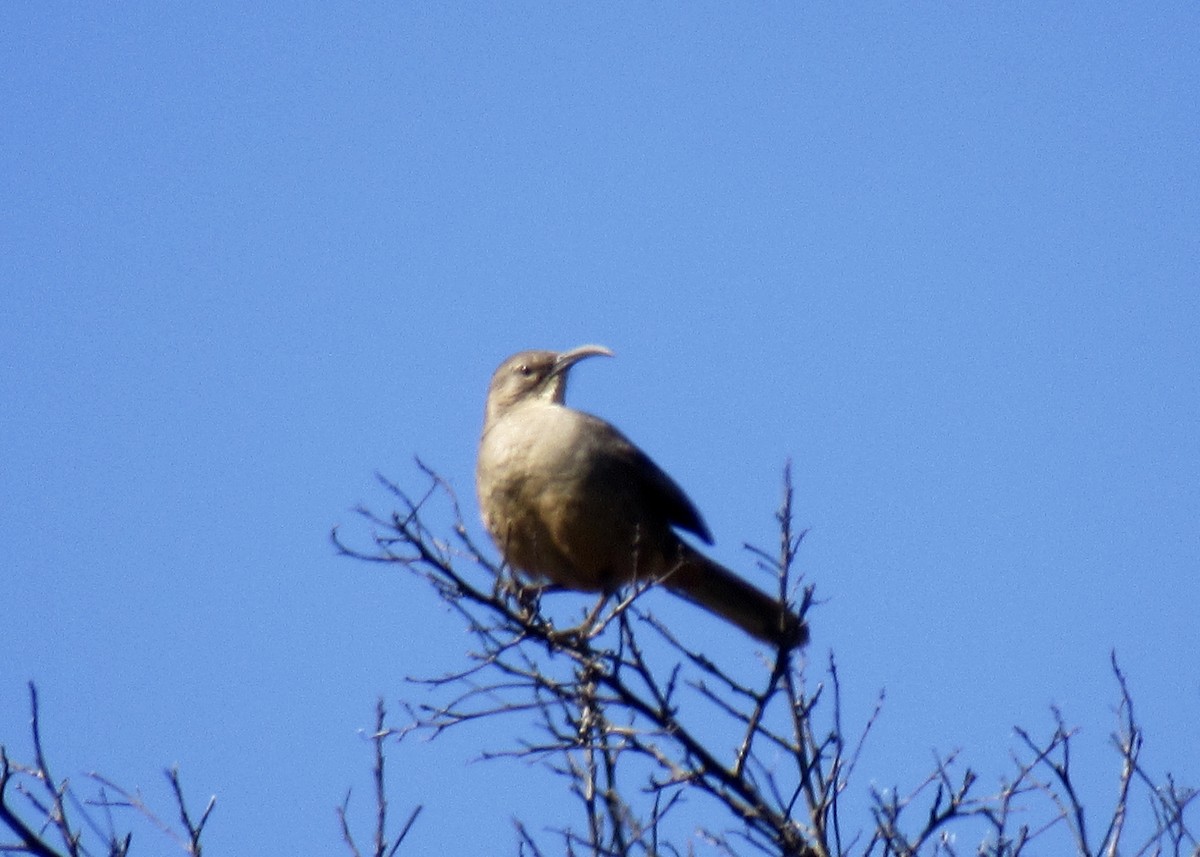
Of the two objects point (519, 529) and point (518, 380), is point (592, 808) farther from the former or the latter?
point (518, 380)

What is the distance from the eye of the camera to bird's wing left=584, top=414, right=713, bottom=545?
7.26 metres

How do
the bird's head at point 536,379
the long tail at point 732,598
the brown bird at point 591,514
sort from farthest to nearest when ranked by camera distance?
the bird's head at point 536,379 < the long tail at point 732,598 < the brown bird at point 591,514

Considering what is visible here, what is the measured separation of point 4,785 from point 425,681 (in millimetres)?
1770

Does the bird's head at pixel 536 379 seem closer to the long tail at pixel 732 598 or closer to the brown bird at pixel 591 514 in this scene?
the brown bird at pixel 591 514

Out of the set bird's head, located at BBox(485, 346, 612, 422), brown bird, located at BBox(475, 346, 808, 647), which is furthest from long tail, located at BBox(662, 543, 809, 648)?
bird's head, located at BBox(485, 346, 612, 422)

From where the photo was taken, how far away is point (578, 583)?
7215 mm

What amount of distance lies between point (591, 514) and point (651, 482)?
0.45 m

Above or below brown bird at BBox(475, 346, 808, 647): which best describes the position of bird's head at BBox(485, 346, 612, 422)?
above

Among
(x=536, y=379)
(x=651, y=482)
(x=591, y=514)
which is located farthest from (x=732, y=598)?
(x=536, y=379)

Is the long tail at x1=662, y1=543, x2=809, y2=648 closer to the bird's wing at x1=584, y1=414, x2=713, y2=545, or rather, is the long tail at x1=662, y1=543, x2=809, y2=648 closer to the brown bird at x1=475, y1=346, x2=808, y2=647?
the brown bird at x1=475, y1=346, x2=808, y2=647

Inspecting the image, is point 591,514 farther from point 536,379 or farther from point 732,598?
point 536,379

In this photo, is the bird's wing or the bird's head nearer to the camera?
the bird's wing

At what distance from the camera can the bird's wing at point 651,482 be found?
726 cm

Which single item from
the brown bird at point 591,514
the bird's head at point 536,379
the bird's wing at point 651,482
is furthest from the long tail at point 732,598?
the bird's head at point 536,379
